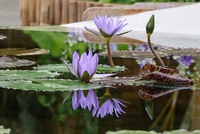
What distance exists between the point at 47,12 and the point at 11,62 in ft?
11.6

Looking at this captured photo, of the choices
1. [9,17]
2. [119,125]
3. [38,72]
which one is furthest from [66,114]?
[9,17]

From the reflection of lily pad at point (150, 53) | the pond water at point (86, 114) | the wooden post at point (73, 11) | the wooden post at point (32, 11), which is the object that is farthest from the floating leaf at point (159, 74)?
the wooden post at point (32, 11)

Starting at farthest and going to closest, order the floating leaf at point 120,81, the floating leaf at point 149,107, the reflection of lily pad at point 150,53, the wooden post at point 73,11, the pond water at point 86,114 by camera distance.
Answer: the wooden post at point 73,11
the reflection of lily pad at point 150,53
the floating leaf at point 120,81
the floating leaf at point 149,107
the pond water at point 86,114

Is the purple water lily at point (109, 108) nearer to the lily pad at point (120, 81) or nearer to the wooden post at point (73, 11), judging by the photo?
the lily pad at point (120, 81)

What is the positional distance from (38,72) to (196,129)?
51 cm

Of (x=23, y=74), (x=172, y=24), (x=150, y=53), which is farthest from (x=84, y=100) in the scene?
(x=172, y=24)

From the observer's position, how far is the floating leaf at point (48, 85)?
3.88 feet

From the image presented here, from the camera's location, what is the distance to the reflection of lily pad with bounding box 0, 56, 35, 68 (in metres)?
1.45

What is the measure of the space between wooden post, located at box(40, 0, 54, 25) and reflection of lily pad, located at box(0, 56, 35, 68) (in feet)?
11.1

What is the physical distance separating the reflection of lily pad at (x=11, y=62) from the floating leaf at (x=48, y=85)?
0.20 m

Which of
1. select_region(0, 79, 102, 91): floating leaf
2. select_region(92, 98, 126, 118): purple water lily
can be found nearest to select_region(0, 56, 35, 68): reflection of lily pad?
select_region(0, 79, 102, 91): floating leaf

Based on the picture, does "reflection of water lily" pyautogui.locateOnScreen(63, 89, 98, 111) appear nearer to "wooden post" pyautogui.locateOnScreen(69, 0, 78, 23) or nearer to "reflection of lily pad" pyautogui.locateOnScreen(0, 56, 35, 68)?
"reflection of lily pad" pyautogui.locateOnScreen(0, 56, 35, 68)

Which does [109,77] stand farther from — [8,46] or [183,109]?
[8,46]

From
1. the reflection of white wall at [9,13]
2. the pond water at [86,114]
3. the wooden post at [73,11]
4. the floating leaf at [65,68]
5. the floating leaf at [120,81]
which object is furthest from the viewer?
the reflection of white wall at [9,13]
